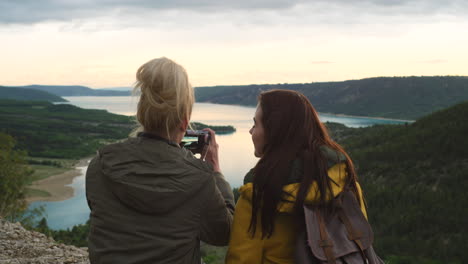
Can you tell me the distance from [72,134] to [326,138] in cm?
8875

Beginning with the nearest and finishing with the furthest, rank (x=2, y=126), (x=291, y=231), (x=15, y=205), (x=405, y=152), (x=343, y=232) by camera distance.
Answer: (x=343, y=232)
(x=291, y=231)
(x=15, y=205)
(x=405, y=152)
(x=2, y=126)

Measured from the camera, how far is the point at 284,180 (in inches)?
75.4

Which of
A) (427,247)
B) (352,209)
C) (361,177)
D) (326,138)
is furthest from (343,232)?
(361,177)

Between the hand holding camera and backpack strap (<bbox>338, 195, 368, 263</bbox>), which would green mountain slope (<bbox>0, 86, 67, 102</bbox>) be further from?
backpack strap (<bbox>338, 195, 368, 263</bbox>)

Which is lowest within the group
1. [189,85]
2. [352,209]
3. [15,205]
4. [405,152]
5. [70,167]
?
[70,167]

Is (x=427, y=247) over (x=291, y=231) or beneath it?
beneath

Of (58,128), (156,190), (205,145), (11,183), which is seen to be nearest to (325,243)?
(156,190)

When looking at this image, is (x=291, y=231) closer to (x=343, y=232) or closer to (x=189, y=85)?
(x=343, y=232)

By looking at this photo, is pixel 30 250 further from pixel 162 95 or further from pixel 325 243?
pixel 325 243

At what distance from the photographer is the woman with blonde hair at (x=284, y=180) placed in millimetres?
1891

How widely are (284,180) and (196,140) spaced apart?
64 centimetres

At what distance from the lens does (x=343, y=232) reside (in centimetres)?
187

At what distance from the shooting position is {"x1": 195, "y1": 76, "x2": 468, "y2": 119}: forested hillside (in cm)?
10438

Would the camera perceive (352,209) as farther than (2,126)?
No
